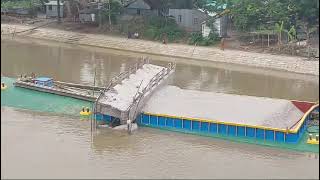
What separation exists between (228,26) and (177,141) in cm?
2409

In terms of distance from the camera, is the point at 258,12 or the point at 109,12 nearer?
the point at 258,12

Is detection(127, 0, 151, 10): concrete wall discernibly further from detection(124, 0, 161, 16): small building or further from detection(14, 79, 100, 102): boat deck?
detection(14, 79, 100, 102): boat deck

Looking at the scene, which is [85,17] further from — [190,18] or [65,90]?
[65,90]

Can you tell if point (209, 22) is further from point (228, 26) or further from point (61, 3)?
point (61, 3)

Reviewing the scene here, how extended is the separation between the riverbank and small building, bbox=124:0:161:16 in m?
5.34

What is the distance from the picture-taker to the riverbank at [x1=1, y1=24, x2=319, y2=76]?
115 ft

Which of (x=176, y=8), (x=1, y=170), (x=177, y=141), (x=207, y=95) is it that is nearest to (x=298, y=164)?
(x=177, y=141)

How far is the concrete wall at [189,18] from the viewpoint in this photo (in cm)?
4431

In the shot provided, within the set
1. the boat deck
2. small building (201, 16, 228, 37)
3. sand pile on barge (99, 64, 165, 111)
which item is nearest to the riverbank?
small building (201, 16, 228, 37)

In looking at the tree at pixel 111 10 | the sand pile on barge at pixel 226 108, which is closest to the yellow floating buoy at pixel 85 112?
the sand pile on barge at pixel 226 108

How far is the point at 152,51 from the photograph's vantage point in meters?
40.7

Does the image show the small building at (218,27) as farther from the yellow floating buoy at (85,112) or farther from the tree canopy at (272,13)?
the yellow floating buoy at (85,112)

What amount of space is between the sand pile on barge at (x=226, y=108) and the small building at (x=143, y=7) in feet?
81.1

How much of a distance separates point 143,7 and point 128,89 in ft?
85.9
